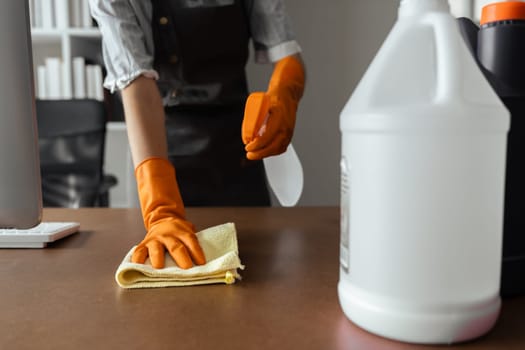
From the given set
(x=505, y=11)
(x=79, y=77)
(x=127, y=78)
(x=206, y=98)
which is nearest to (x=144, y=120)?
(x=127, y=78)

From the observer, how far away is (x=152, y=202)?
0.73 m

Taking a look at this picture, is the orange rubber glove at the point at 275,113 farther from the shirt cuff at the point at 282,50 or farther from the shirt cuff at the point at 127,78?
the shirt cuff at the point at 127,78

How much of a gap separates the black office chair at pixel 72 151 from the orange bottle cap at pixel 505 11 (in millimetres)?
1461

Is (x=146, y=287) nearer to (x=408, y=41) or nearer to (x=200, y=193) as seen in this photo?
(x=408, y=41)

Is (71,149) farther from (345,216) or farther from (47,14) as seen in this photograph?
(345,216)

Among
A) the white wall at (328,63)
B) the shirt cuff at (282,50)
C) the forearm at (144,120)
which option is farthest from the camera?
the white wall at (328,63)

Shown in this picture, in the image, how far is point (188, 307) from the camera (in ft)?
1.49

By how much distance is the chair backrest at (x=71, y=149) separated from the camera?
1673 mm

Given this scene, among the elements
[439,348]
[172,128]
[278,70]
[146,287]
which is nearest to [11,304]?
[146,287]

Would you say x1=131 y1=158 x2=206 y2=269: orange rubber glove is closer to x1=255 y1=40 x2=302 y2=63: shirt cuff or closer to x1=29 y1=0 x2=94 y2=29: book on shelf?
x1=255 y1=40 x2=302 y2=63: shirt cuff

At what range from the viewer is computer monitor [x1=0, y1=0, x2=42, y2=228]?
1.56ft

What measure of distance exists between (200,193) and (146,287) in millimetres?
796

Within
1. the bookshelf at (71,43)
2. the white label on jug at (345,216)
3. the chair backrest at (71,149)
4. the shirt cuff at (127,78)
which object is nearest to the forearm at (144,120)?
the shirt cuff at (127,78)

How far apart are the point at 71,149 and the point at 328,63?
1187 millimetres
